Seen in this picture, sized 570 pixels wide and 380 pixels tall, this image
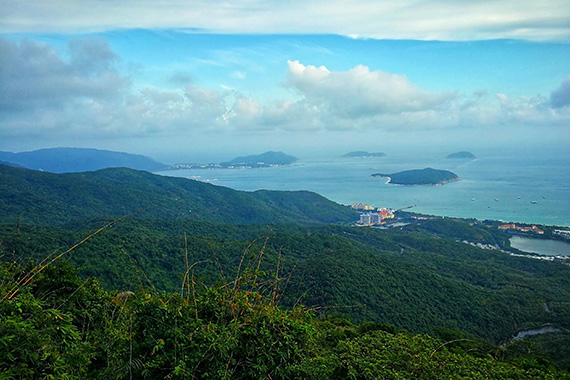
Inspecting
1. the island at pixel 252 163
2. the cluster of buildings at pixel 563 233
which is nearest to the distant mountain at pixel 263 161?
the island at pixel 252 163

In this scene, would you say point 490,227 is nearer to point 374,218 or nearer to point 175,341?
point 374,218

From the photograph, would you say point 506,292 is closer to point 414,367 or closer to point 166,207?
point 414,367

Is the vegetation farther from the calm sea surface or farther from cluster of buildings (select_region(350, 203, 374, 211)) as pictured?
cluster of buildings (select_region(350, 203, 374, 211))

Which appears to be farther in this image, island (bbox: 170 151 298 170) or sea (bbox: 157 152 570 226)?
island (bbox: 170 151 298 170)

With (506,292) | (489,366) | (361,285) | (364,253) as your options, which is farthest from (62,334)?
(506,292)

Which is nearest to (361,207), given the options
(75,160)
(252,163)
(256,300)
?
(256,300)

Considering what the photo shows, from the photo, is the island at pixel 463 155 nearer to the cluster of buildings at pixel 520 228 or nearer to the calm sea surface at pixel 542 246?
the cluster of buildings at pixel 520 228

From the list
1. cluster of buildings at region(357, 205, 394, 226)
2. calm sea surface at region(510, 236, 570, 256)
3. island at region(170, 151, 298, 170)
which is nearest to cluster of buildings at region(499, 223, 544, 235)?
calm sea surface at region(510, 236, 570, 256)
